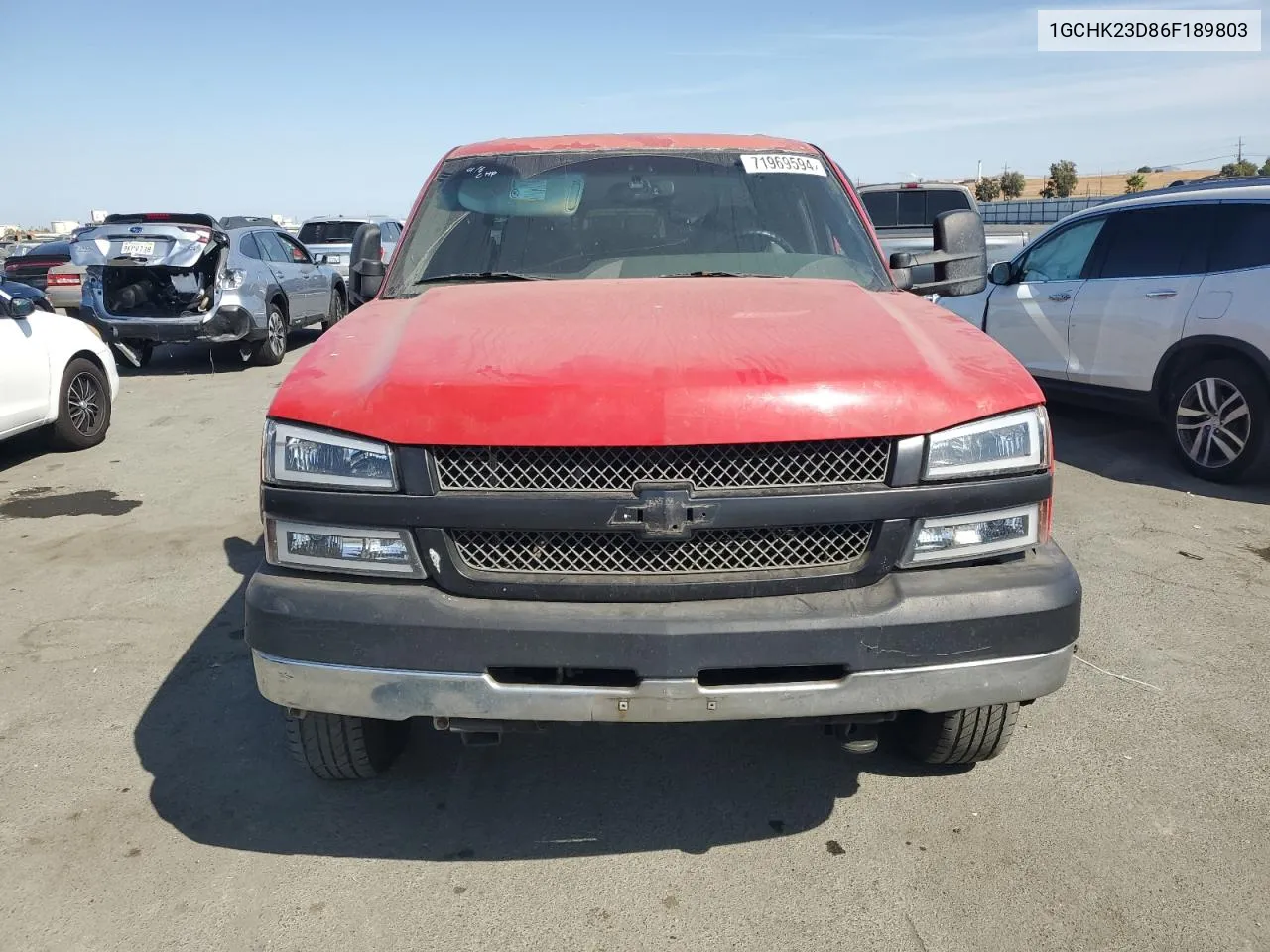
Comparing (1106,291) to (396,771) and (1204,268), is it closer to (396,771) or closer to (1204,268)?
(1204,268)

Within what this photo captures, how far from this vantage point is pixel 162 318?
469 inches

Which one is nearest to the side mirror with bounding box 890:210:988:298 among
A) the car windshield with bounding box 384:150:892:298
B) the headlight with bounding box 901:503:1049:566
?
the car windshield with bounding box 384:150:892:298

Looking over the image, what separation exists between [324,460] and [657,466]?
2.74 feet

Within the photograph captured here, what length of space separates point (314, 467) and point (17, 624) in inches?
114

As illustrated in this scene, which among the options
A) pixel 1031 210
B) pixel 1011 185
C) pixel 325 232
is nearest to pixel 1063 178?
pixel 1011 185

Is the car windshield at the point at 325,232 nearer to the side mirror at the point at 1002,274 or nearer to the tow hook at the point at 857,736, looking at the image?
the side mirror at the point at 1002,274

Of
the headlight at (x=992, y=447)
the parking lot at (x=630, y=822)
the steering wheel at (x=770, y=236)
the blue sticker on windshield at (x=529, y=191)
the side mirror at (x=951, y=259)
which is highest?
the blue sticker on windshield at (x=529, y=191)

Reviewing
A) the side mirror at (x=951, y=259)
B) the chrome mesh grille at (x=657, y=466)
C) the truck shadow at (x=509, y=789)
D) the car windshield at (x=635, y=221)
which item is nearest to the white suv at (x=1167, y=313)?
the side mirror at (x=951, y=259)

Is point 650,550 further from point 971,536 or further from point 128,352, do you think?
point 128,352

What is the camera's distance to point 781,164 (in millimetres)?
4082

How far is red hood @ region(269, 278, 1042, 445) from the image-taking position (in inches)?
94.7

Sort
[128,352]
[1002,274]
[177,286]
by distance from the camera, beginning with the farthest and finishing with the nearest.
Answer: [177,286]
[128,352]
[1002,274]

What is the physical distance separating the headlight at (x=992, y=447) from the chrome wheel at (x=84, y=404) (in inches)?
289

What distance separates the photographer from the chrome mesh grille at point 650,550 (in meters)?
2.49
